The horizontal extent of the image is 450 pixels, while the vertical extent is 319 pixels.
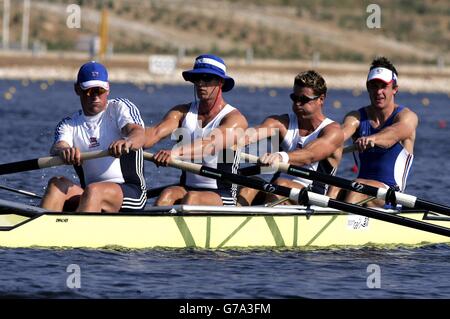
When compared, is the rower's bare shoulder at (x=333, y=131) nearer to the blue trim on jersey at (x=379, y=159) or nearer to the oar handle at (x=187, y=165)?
the blue trim on jersey at (x=379, y=159)

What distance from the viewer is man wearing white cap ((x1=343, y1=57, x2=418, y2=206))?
1279cm

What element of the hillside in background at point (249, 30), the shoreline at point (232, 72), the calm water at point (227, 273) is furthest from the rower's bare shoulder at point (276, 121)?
the hillside in background at point (249, 30)

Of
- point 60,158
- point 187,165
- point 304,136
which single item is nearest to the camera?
point 60,158

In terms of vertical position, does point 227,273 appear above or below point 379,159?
below

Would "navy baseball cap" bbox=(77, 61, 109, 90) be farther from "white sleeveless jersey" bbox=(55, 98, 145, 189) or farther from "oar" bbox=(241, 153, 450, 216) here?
"oar" bbox=(241, 153, 450, 216)

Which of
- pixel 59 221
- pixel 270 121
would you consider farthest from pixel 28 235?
pixel 270 121

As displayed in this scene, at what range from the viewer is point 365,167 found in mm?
13062

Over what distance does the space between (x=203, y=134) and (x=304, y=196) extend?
1.24 meters

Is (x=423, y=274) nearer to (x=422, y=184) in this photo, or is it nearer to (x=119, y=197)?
(x=119, y=197)

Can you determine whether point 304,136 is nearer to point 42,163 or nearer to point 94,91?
point 94,91

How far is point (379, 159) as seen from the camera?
12930 millimetres

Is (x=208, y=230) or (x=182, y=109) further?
(x=182, y=109)

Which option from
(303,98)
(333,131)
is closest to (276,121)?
(303,98)

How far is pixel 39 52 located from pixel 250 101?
22.5m
